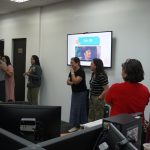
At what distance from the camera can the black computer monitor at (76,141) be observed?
1195 millimetres

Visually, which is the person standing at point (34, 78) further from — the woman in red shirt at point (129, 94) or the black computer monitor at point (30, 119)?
the black computer monitor at point (30, 119)

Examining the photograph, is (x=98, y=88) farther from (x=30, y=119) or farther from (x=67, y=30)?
(x=30, y=119)

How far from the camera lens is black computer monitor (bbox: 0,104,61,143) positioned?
1.76m

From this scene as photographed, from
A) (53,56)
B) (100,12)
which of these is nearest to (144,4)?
(100,12)

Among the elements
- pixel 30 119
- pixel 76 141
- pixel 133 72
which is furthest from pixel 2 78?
pixel 76 141

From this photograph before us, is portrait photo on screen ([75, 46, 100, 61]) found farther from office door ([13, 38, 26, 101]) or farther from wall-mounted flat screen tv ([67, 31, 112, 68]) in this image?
office door ([13, 38, 26, 101])

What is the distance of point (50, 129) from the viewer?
182 cm

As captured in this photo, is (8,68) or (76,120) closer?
(76,120)

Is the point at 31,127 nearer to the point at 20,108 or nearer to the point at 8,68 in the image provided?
the point at 20,108

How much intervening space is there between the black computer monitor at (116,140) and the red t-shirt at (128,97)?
1.03 m

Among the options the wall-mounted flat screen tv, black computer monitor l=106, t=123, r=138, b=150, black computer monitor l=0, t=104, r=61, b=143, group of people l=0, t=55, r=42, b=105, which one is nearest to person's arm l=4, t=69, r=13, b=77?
group of people l=0, t=55, r=42, b=105

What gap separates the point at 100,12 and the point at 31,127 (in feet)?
11.4

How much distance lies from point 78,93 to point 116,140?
11.3 feet

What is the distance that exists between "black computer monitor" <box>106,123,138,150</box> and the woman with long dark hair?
290cm
